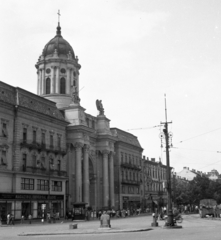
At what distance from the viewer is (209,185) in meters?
105

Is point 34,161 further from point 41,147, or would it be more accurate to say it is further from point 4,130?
point 4,130

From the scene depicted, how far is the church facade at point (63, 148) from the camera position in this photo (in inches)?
2234

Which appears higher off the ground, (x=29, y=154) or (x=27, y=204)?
(x=29, y=154)

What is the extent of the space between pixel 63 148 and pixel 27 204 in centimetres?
1359

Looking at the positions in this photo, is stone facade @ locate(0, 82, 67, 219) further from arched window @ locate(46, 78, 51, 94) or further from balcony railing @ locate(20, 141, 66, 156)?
arched window @ locate(46, 78, 51, 94)

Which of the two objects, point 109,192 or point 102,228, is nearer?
point 102,228

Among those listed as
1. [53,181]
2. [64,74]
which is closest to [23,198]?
[53,181]

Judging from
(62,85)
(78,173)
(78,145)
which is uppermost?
(62,85)

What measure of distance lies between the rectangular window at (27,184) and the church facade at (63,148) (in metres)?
0.29

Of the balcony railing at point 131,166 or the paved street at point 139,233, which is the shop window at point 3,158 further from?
the balcony railing at point 131,166

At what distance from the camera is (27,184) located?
57.5m

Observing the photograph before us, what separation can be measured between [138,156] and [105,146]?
22238 mm

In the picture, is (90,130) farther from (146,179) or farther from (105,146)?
(146,179)

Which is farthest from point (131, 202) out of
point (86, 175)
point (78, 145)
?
point (78, 145)
